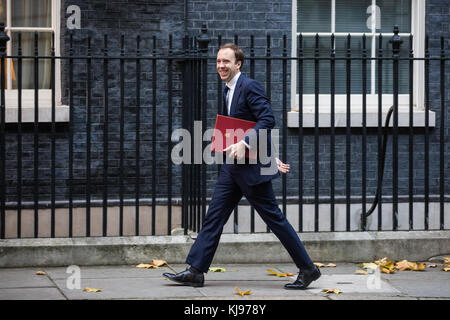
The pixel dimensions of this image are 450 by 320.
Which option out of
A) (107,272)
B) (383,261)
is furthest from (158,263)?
(383,261)

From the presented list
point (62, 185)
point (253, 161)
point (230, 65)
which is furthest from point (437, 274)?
point (62, 185)

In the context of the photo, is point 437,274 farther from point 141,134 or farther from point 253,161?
point 141,134

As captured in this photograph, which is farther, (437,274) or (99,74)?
(99,74)

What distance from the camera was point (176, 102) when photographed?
978 cm

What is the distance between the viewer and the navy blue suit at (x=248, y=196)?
6.63 meters

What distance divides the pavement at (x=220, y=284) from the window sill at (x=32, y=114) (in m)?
2.33

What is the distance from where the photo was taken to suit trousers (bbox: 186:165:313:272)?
6691 millimetres

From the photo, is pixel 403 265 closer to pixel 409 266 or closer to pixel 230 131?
pixel 409 266

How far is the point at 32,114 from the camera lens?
30.8 ft

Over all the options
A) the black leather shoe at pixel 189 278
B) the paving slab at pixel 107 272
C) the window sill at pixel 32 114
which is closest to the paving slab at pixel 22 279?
the paving slab at pixel 107 272

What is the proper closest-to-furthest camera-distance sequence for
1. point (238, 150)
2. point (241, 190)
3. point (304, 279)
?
point (238, 150) < point (304, 279) < point (241, 190)

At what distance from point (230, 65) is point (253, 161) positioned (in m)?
0.77

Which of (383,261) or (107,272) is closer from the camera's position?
(107,272)

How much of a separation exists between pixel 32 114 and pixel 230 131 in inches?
137
